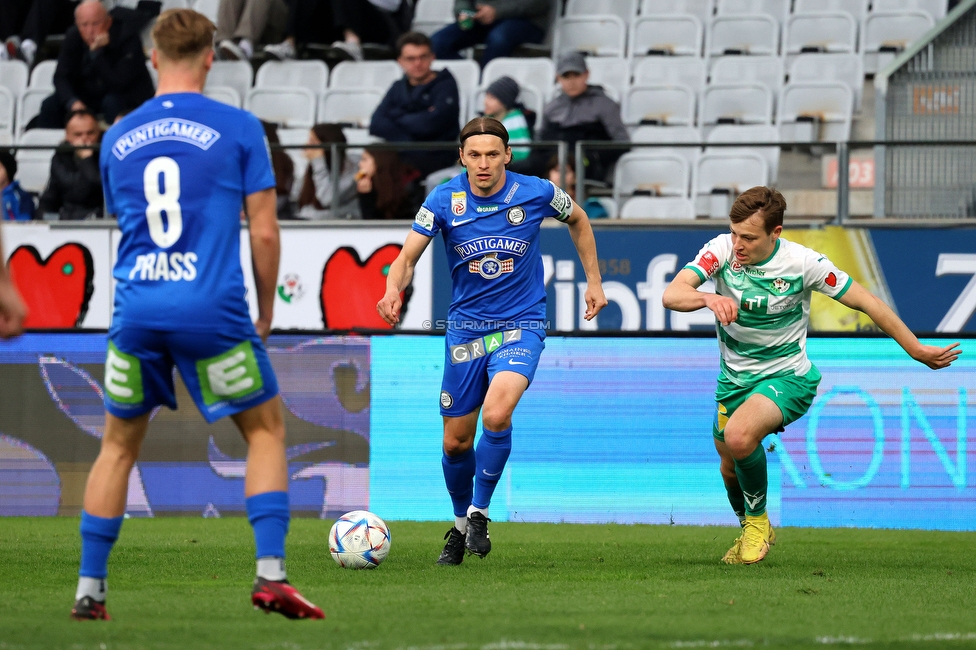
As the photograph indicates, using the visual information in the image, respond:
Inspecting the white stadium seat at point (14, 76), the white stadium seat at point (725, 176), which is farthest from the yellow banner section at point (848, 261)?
the white stadium seat at point (14, 76)

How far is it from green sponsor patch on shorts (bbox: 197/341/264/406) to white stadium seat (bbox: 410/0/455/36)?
1277 centimetres

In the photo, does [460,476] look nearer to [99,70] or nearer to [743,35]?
[743,35]

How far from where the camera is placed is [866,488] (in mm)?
9852

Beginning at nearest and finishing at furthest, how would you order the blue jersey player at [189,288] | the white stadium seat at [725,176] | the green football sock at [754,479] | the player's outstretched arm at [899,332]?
the blue jersey player at [189,288]
the player's outstretched arm at [899,332]
the green football sock at [754,479]
the white stadium seat at [725,176]

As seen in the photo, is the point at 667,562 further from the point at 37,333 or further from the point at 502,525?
the point at 37,333

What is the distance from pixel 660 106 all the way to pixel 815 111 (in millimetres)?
1684

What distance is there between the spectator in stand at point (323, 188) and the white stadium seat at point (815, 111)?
4.68m

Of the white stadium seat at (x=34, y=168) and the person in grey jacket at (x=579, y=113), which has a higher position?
the person in grey jacket at (x=579, y=113)

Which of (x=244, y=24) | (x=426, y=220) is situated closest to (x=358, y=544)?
(x=426, y=220)

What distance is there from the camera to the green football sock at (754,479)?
7215 millimetres

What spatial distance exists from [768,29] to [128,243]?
12.2 meters

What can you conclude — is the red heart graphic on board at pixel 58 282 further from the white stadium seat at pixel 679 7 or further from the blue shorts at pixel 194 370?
the blue shorts at pixel 194 370

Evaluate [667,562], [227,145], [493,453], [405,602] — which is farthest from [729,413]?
[227,145]

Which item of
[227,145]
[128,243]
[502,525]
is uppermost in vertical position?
[227,145]
